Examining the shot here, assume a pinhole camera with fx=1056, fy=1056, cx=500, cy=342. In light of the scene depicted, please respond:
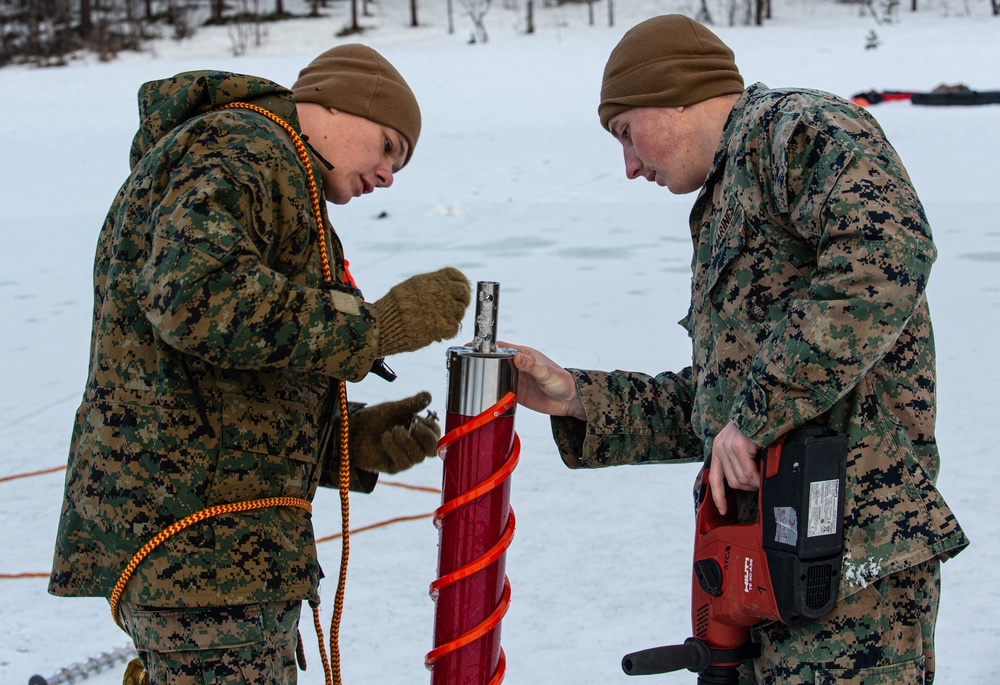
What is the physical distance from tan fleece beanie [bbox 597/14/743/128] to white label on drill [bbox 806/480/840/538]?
2.58 feet

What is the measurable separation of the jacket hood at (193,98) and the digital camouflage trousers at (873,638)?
1.32 m

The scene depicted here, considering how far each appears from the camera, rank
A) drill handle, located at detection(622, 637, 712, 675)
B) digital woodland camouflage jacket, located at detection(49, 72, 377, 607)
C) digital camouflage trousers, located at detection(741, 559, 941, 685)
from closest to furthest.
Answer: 1. digital woodland camouflage jacket, located at detection(49, 72, 377, 607)
2. digital camouflage trousers, located at detection(741, 559, 941, 685)
3. drill handle, located at detection(622, 637, 712, 675)

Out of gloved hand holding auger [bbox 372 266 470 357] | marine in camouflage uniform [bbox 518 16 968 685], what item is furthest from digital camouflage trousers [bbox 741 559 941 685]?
gloved hand holding auger [bbox 372 266 470 357]

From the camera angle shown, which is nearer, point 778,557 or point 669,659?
point 778,557

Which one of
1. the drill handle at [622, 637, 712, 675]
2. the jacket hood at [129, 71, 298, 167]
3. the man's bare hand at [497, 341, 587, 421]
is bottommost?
the drill handle at [622, 637, 712, 675]

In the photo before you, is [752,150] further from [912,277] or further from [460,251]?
[460,251]

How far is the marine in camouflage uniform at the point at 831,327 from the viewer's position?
1693 mm

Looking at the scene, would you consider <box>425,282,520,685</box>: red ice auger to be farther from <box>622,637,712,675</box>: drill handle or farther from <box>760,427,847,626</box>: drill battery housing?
<box>760,427,847,626</box>: drill battery housing

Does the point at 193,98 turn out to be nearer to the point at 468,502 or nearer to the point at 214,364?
the point at 214,364

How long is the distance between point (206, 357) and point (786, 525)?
100 centimetres

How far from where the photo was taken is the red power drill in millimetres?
1755

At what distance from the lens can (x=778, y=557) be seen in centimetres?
179

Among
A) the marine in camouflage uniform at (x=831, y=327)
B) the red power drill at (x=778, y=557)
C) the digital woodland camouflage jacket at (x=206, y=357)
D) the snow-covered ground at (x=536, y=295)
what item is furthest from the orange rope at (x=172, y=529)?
the snow-covered ground at (x=536, y=295)

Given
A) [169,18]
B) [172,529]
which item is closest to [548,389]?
[172,529]
